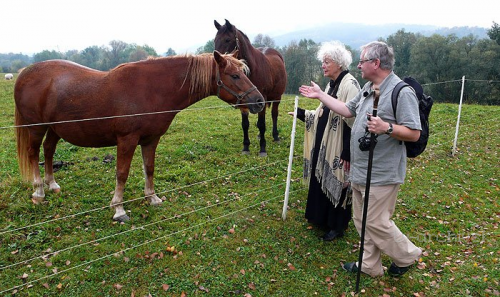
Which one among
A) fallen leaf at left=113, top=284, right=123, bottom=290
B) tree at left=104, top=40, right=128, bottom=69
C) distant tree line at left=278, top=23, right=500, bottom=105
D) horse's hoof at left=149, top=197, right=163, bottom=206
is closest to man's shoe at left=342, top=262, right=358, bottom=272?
fallen leaf at left=113, top=284, right=123, bottom=290

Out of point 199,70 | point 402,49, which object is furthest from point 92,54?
point 199,70

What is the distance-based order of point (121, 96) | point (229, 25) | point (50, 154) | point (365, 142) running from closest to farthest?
point (365, 142) → point (121, 96) → point (50, 154) → point (229, 25)

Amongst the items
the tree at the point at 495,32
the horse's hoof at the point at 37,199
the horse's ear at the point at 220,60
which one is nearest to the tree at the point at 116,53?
the tree at the point at 495,32

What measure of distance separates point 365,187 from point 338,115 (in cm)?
101

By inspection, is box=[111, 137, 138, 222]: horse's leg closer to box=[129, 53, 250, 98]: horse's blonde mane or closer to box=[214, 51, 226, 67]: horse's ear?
box=[129, 53, 250, 98]: horse's blonde mane

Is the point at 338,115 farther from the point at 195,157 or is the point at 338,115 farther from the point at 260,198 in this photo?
the point at 195,157

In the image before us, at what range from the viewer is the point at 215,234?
434 centimetres

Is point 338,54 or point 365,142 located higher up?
point 338,54

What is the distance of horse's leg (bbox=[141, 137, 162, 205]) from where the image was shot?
479 cm

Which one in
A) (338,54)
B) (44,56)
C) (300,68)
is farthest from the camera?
(44,56)

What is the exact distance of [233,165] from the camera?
6.73 m

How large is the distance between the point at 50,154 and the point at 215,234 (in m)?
3.09

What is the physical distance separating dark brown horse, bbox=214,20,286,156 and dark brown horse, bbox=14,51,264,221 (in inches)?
42.7

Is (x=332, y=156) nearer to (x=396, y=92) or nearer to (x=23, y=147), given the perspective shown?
(x=396, y=92)
